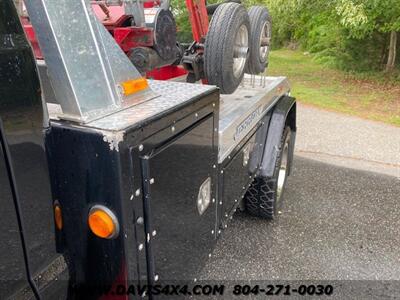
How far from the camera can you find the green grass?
825cm

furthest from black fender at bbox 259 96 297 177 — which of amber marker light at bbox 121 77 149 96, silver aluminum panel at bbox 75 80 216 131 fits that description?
amber marker light at bbox 121 77 149 96

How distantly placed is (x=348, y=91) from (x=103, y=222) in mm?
10068

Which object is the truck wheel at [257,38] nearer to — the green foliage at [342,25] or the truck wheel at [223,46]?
the truck wheel at [223,46]

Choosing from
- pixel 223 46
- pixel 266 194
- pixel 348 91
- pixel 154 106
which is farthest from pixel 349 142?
pixel 154 106

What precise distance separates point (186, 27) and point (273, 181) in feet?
13.0

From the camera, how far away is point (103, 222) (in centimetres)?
122

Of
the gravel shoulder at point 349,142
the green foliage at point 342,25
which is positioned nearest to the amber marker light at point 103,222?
the gravel shoulder at point 349,142

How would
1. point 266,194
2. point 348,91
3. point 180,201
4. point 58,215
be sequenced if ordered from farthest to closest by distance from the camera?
point 348,91
point 266,194
point 180,201
point 58,215

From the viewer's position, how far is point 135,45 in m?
3.69

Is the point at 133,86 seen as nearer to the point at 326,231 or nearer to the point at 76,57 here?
the point at 76,57

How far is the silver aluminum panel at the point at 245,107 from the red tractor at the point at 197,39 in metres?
0.14

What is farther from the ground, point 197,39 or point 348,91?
point 197,39

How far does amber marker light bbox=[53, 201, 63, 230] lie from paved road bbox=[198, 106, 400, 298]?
179 centimetres

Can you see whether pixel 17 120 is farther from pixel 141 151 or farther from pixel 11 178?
pixel 141 151
